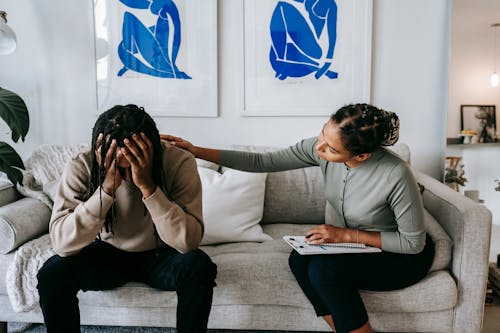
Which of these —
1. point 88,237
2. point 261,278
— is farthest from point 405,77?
point 88,237

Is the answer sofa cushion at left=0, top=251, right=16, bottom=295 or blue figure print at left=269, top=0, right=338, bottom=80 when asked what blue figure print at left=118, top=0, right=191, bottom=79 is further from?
sofa cushion at left=0, top=251, right=16, bottom=295

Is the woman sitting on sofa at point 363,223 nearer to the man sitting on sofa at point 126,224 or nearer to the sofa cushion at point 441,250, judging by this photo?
the sofa cushion at point 441,250

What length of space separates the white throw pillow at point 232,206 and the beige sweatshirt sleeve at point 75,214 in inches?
24.7

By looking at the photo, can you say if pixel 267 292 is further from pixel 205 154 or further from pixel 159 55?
pixel 159 55

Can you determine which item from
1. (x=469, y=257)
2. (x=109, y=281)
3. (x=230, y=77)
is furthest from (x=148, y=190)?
(x=230, y=77)

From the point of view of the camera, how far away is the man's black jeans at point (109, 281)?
152 centimetres

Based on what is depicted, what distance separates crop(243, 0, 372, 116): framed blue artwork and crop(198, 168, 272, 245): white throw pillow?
554mm

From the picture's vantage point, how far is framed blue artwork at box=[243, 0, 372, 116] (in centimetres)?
253

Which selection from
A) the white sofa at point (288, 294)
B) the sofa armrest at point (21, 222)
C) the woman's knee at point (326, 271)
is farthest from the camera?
the sofa armrest at point (21, 222)

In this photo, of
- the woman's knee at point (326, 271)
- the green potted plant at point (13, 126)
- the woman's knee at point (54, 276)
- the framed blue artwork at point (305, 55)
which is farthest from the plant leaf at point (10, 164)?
the woman's knee at point (326, 271)

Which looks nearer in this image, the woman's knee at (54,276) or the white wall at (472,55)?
the woman's knee at (54,276)

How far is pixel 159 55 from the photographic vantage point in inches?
102

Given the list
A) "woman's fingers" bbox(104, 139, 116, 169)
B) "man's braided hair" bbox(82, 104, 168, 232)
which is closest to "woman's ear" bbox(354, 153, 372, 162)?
"man's braided hair" bbox(82, 104, 168, 232)

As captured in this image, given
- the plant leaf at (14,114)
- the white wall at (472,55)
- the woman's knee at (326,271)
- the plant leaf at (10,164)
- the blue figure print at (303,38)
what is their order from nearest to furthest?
the woman's knee at (326,271) → the plant leaf at (10,164) → the plant leaf at (14,114) → the white wall at (472,55) → the blue figure print at (303,38)
